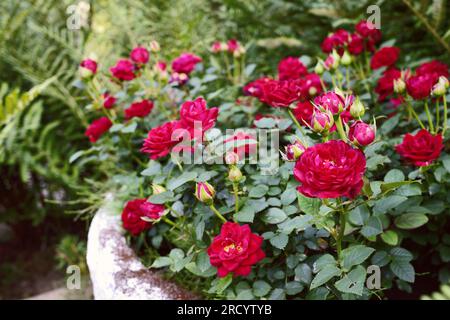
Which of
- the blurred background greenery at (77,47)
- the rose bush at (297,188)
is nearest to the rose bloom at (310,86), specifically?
the rose bush at (297,188)

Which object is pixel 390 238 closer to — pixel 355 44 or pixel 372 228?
pixel 372 228

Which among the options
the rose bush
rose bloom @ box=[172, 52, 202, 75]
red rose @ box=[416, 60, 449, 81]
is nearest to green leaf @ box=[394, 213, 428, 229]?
the rose bush

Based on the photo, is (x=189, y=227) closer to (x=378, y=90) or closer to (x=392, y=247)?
(x=392, y=247)

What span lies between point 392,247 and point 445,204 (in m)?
0.15

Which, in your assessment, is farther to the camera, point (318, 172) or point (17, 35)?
point (17, 35)

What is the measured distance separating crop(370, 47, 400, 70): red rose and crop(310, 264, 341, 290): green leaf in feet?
2.36

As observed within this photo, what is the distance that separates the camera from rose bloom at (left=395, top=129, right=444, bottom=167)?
87 cm

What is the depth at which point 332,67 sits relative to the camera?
109 centimetres

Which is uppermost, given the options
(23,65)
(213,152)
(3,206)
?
(23,65)

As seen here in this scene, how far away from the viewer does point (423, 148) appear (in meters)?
0.88

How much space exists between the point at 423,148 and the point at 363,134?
0.83ft

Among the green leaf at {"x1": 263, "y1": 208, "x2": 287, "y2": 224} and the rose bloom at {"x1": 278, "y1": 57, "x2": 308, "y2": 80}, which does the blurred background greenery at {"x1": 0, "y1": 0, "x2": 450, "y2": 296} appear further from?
the green leaf at {"x1": 263, "y1": 208, "x2": 287, "y2": 224}
